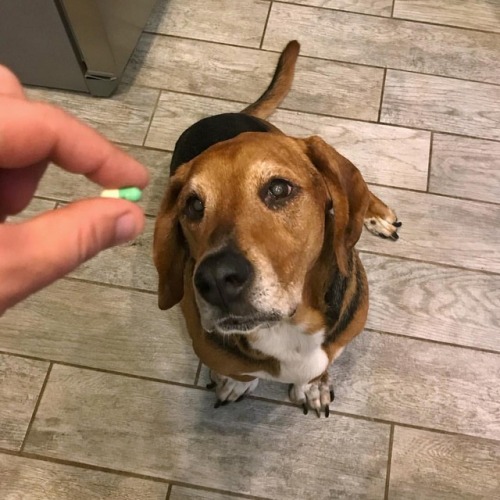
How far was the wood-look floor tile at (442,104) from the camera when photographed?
310 cm

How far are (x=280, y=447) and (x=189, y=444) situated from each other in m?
0.38

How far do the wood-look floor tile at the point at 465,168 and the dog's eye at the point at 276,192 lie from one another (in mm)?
1457

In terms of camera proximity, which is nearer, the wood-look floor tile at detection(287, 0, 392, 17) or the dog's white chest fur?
the dog's white chest fur

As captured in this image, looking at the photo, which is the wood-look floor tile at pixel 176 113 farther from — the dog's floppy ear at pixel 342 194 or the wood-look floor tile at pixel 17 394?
the dog's floppy ear at pixel 342 194

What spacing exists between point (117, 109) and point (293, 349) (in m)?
1.85

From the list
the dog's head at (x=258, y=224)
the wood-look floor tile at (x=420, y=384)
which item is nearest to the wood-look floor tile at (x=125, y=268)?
the dog's head at (x=258, y=224)

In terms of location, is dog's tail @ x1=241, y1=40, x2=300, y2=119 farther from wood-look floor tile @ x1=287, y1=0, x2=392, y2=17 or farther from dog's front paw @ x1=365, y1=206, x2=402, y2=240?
dog's front paw @ x1=365, y1=206, x2=402, y2=240

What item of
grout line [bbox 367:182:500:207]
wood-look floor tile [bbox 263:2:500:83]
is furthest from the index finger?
wood-look floor tile [bbox 263:2:500:83]

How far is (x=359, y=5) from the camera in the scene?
11.3 feet

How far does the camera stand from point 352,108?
124 inches

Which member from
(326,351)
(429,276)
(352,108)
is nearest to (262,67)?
(352,108)

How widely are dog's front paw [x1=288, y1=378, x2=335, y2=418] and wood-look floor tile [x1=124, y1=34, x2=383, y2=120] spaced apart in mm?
1457

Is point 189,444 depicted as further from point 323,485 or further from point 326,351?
point 326,351

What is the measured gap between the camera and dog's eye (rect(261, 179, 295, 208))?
1.69 meters
